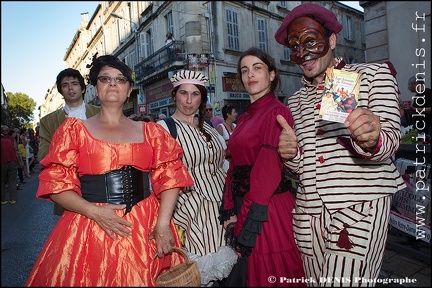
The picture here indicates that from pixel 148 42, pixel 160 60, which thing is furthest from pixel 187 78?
pixel 148 42

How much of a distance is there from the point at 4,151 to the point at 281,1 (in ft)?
64.9

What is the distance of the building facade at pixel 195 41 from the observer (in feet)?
41.9

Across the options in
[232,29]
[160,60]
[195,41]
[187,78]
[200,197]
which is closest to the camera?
[200,197]

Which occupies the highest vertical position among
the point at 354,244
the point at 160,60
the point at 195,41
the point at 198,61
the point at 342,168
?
the point at 195,41

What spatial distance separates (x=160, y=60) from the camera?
15180 mm

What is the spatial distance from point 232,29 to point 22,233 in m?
15.8

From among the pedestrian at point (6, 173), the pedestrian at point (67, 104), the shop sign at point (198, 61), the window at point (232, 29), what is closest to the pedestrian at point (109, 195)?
the pedestrian at point (6, 173)

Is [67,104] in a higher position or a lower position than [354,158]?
higher

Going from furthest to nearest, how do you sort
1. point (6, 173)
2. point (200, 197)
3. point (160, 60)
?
point (160, 60)
point (200, 197)
point (6, 173)

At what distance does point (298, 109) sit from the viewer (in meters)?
2.01

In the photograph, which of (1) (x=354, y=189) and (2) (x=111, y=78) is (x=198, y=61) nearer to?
(2) (x=111, y=78)

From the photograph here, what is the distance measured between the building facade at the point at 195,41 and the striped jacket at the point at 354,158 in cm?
916

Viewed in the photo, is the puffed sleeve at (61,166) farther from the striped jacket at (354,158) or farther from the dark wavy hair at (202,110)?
the striped jacket at (354,158)

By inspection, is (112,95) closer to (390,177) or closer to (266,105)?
(266,105)
